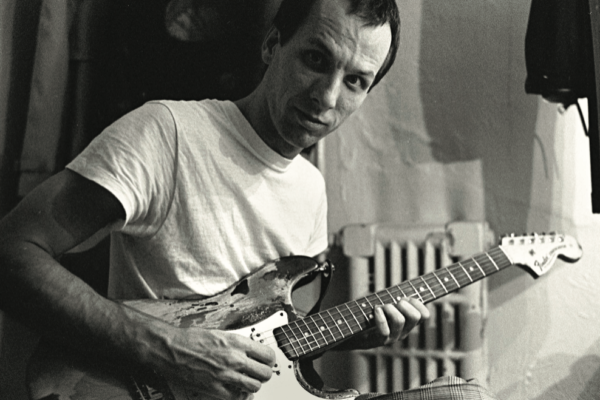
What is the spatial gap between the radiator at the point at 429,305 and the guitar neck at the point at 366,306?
0.04m

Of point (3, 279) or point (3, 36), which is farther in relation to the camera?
point (3, 36)

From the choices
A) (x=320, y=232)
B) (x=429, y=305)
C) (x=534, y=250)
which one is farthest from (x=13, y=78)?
(x=534, y=250)

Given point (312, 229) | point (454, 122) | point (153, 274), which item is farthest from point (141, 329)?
point (454, 122)

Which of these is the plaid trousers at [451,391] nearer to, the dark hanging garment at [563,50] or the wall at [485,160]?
the wall at [485,160]

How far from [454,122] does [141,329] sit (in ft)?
2.35

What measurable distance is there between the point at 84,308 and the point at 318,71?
525 millimetres

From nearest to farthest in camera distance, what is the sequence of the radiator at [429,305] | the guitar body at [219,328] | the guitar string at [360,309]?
the guitar body at [219,328]
the guitar string at [360,309]
the radiator at [429,305]

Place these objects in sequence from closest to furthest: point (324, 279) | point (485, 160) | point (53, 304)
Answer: point (53, 304) → point (324, 279) → point (485, 160)

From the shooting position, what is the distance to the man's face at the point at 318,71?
0.91m

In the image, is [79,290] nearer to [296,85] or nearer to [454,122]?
[296,85]

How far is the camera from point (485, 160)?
1.08 meters

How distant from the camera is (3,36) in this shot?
884mm

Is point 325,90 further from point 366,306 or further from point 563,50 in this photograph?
point 563,50

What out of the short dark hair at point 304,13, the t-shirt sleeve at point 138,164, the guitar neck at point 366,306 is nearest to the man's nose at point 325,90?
the short dark hair at point 304,13
